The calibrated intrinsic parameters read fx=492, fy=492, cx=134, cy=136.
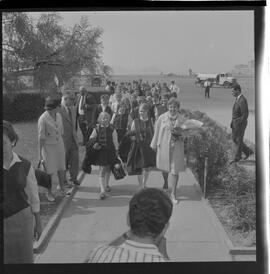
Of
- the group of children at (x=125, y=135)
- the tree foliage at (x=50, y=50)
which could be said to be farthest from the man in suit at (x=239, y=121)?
the tree foliage at (x=50, y=50)

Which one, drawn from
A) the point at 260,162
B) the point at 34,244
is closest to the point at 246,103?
the point at 260,162

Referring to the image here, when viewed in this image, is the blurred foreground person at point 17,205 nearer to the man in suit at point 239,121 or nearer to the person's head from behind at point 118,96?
the person's head from behind at point 118,96

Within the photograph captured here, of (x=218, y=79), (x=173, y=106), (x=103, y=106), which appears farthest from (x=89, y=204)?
(x=218, y=79)

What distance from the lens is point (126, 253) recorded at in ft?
9.18

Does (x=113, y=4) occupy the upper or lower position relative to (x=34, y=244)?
upper

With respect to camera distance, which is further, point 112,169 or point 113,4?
point 112,169

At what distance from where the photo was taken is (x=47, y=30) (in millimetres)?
3721

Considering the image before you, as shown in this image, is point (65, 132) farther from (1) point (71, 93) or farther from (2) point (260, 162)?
(2) point (260, 162)

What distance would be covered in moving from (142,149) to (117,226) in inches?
24.1

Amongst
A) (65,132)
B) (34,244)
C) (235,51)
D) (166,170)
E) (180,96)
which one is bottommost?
(34,244)

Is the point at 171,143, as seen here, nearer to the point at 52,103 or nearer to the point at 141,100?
the point at 141,100

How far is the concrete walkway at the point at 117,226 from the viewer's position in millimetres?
3598

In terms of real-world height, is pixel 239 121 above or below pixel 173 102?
below

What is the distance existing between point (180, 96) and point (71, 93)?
84cm
